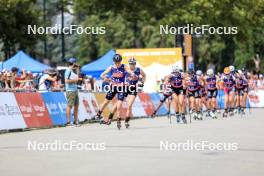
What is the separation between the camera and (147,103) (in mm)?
33312

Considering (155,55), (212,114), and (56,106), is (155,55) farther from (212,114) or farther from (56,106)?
(56,106)

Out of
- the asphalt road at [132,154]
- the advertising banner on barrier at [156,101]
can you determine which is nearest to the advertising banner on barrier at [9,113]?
the asphalt road at [132,154]

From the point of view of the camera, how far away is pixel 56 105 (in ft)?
79.8

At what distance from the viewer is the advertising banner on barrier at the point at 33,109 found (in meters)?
22.2

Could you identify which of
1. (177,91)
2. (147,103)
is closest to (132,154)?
(177,91)

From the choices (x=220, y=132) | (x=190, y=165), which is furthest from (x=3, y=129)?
(x=190, y=165)

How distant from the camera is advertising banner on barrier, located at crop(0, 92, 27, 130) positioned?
20.9m

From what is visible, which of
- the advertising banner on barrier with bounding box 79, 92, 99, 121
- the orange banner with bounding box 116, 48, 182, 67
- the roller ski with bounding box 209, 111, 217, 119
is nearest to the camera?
the advertising banner on barrier with bounding box 79, 92, 99, 121

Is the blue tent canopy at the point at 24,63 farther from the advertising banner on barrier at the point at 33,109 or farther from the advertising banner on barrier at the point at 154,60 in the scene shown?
the advertising banner on barrier at the point at 33,109

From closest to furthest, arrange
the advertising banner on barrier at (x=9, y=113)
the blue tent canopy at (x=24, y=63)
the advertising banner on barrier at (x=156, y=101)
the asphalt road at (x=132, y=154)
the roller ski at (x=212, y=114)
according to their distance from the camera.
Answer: the asphalt road at (x=132, y=154)
the advertising banner on barrier at (x=9, y=113)
the roller ski at (x=212, y=114)
the advertising banner on barrier at (x=156, y=101)
the blue tent canopy at (x=24, y=63)

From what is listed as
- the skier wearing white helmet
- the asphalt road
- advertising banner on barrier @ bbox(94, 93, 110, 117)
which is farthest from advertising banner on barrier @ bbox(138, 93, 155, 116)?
the asphalt road

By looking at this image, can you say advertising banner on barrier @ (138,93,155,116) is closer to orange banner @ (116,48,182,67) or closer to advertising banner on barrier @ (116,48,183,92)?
advertising banner on barrier @ (116,48,183,92)

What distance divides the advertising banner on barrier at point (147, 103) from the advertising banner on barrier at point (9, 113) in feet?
36.2

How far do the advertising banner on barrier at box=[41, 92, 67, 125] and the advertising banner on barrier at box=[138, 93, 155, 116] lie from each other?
7.84 m
